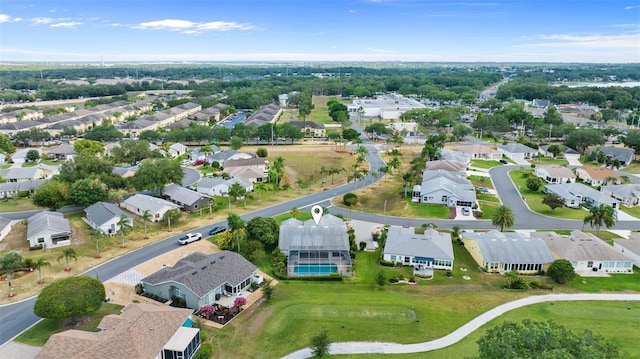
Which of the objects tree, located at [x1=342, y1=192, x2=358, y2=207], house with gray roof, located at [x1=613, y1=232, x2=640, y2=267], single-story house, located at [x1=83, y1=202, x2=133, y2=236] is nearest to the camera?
house with gray roof, located at [x1=613, y1=232, x2=640, y2=267]

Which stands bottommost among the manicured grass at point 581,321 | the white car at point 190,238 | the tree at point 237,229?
the manicured grass at point 581,321

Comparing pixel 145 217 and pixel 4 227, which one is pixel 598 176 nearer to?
pixel 145 217

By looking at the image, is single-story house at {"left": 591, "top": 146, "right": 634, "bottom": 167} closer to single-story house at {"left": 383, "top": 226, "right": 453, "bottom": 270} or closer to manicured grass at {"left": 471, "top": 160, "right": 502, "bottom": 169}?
manicured grass at {"left": 471, "top": 160, "right": 502, "bottom": 169}

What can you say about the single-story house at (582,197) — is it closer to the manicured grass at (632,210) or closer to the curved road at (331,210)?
the manicured grass at (632,210)

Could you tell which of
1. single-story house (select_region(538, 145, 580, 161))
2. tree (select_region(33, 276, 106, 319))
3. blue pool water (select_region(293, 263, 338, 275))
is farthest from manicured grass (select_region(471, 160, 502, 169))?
tree (select_region(33, 276, 106, 319))

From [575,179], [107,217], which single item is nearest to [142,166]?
[107,217]

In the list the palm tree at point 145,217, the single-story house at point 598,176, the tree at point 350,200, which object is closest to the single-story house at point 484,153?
the single-story house at point 598,176

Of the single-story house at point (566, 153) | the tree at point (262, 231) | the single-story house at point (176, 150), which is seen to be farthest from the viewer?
the single-story house at point (176, 150)
